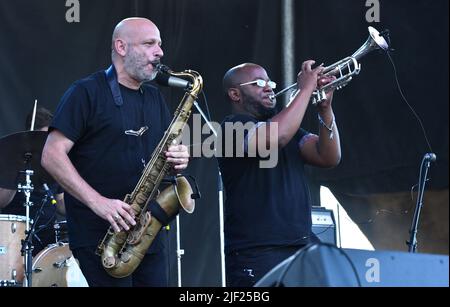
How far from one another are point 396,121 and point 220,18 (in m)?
1.84

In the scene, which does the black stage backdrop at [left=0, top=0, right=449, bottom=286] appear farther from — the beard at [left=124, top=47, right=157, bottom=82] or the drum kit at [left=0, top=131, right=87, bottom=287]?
the beard at [left=124, top=47, right=157, bottom=82]

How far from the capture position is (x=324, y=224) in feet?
21.5

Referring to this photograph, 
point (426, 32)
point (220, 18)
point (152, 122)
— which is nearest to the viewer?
point (152, 122)

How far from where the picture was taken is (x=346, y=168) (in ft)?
24.2

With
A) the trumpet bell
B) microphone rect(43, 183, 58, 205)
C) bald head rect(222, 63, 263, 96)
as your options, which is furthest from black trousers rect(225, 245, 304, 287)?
microphone rect(43, 183, 58, 205)

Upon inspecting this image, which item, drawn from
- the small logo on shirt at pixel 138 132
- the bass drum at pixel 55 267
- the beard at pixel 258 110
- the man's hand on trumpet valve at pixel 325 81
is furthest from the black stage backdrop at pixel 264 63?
the small logo on shirt at pixel 138 132

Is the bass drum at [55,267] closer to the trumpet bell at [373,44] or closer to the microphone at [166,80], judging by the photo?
the microphone at [166,80]

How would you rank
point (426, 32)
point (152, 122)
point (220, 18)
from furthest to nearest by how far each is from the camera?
point (220, 18) < point (426, 32) < point (152, 122)

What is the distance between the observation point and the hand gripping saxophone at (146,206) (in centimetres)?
459

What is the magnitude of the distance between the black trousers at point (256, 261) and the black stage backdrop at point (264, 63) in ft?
8.90

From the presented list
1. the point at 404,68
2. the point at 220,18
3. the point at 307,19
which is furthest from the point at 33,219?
the point at 404,68

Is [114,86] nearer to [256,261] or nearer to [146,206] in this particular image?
[146,206]

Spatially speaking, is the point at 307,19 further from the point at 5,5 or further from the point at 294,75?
the point at 5,5

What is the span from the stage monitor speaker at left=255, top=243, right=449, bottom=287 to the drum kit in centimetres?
394
